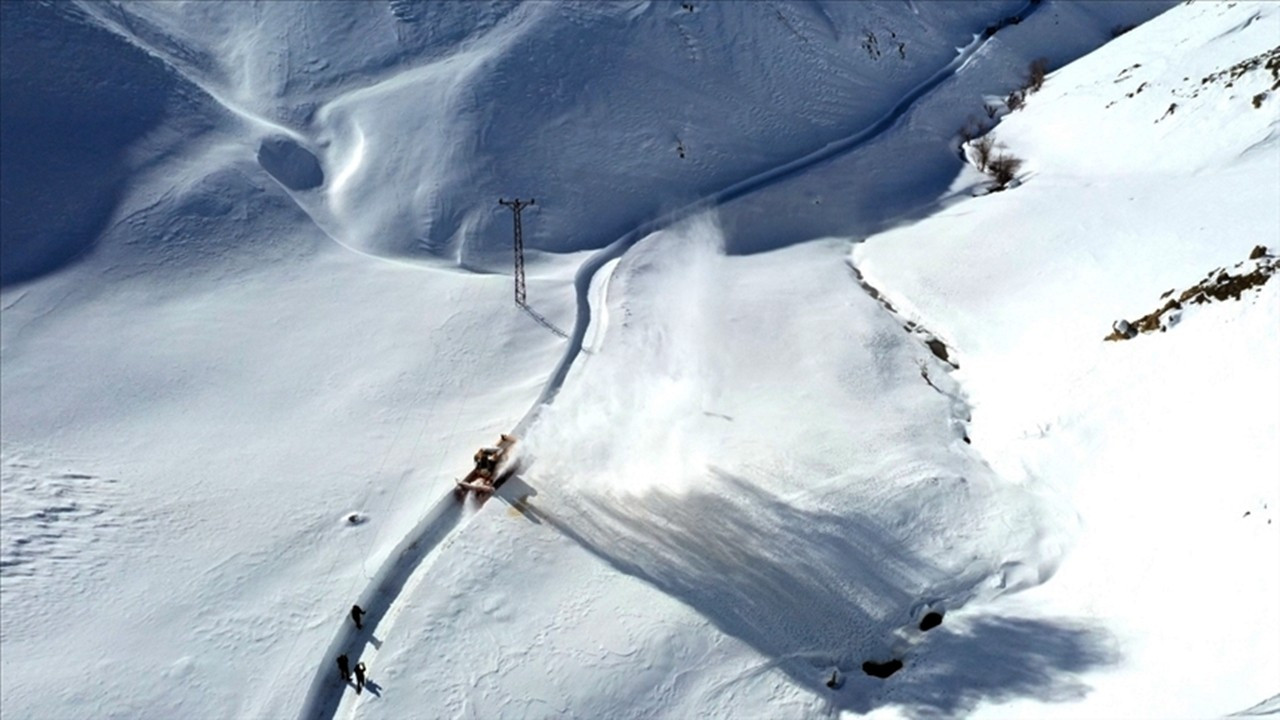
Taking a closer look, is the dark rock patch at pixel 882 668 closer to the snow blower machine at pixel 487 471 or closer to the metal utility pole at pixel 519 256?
the snow blower machine at pixel 487 471

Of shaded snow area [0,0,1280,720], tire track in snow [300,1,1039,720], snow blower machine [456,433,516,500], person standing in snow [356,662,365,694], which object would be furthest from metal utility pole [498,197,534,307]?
person standing in snow [356,662,365,694]

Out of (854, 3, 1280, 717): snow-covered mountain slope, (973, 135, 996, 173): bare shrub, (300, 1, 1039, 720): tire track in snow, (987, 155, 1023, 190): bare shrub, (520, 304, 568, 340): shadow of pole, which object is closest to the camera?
(854, 3, 1280, 717): snow-covered mountain slope

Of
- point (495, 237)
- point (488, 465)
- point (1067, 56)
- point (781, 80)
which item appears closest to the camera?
point (488, 465)

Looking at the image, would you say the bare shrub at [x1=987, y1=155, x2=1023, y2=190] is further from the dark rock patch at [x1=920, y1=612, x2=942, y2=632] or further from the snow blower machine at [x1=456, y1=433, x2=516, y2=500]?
the snow blower machine at [x1=456, y1=433, x2=516, y2=500]

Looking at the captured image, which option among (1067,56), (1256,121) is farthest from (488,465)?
(1067,56)

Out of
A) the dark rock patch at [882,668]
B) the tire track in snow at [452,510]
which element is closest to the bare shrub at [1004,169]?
the tire track in snow at [452,510]

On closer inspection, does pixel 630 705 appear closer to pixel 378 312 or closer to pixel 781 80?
pixel 378 312
